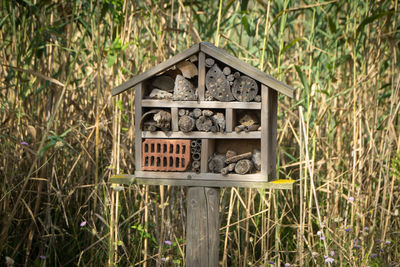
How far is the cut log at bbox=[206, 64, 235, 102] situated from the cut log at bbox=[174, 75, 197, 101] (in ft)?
0.29

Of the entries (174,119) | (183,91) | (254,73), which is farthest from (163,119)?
(254,73)

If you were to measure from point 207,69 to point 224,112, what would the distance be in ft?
0.71

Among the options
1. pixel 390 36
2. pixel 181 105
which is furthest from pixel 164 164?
pixel 390 36

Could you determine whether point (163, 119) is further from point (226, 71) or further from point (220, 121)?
point (226, 71)

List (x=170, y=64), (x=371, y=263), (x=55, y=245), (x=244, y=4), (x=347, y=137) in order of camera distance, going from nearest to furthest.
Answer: (x=170, y=64)
(x=244, y=4)
(x=371, y=263)
(x=55, y=245)
(x=347, y=137)

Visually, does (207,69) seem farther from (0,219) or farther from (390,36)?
(0,219)

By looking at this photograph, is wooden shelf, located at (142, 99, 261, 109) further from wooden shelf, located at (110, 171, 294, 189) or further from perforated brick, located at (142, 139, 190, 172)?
wooden shelf, located at (110, 171, 294, 189)

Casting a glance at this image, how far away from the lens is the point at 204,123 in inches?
106

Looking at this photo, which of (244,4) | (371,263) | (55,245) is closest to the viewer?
(244,4)

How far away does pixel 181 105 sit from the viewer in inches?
106

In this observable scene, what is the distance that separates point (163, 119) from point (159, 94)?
14cm

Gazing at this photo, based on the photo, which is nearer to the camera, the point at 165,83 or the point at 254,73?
the point at 254,73

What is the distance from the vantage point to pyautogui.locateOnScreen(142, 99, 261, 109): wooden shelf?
265 centimetres

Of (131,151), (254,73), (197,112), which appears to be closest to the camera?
(254,73)
